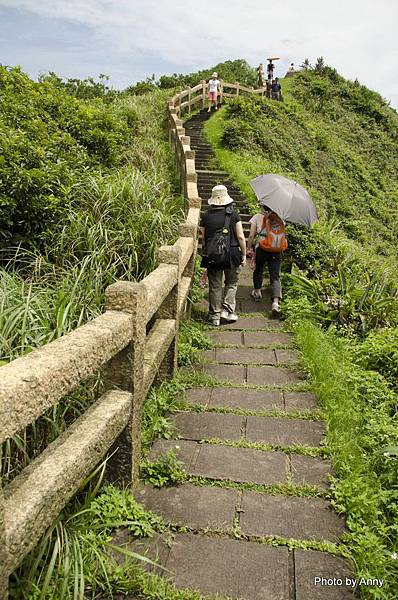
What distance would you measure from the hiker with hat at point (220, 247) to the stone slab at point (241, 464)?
2.77m

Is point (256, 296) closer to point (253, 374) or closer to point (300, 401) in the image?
point (253, 374)

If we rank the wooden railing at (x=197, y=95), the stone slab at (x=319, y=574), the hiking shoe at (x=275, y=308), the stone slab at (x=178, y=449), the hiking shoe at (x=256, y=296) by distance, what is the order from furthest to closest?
the wooden railing at (x=197, y=95)
the hiking shoe at (x=256, y=296)
the hiking shoe at (x=275, y=308)
the stone slab at (x=178, y=449)
the stone slab at (x=319, y=574)

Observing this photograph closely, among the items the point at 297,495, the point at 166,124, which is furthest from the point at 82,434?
the point at 166,124

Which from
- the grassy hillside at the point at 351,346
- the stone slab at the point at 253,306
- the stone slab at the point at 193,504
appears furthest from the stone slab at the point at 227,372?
the stone slab at the point at 253,306

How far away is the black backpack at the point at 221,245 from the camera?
5758 mm

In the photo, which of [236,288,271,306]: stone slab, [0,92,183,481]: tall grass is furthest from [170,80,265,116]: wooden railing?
[0,92,183,481]: tall grass

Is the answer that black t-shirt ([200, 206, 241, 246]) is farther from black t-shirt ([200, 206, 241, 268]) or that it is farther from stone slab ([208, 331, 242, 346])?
stone slab ([208, 331, 242, 346])

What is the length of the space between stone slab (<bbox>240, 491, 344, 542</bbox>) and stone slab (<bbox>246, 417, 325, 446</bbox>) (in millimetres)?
606

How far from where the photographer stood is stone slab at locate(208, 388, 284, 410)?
3965 mm

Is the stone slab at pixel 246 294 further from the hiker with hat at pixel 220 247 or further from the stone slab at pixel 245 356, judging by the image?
the stone slab at pixel 245 356

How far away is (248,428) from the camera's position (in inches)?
142

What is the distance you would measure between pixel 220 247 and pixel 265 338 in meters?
1.11

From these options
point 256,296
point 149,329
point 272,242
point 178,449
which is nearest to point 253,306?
point 256,296

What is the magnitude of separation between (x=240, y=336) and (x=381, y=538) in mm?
3195
